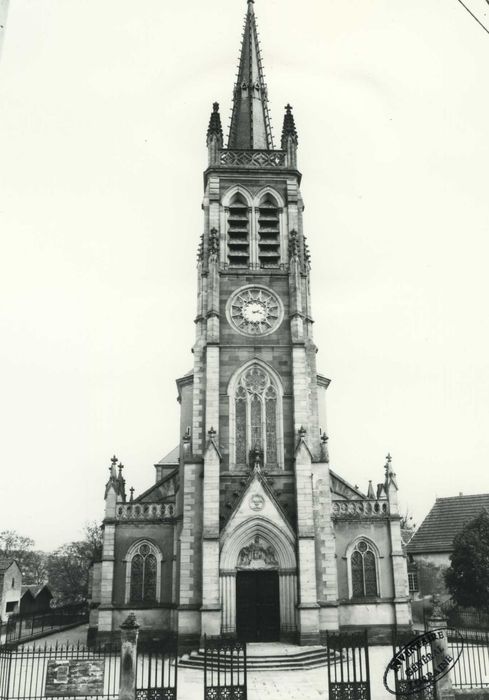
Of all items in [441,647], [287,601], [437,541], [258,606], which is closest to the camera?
[441,647]

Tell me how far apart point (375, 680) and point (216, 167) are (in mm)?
24187

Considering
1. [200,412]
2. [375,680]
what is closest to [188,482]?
[200,412]

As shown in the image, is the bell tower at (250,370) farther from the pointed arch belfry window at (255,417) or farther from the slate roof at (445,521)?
the slate roof at (445,521)

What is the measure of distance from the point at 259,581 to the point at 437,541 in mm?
17946

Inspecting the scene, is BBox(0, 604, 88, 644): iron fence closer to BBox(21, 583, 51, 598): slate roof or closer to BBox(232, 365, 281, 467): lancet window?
BBox(21, 583, 51, 598): slate roof

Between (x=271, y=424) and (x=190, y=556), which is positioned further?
(x=271, y=424)

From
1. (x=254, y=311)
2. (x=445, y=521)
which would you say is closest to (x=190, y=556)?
(x=254, y=311)

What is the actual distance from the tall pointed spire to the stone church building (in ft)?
4.78

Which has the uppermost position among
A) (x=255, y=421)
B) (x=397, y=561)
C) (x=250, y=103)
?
(x=250, y=103)

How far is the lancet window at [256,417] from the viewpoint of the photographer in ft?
94.0

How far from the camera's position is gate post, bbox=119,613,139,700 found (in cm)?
1466

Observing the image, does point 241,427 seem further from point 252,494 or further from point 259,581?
point 259,581

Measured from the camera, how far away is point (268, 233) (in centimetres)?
3247

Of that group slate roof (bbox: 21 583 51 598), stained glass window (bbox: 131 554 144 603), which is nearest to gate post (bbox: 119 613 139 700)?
stained glass window (bbox: 131 554 144 603)
